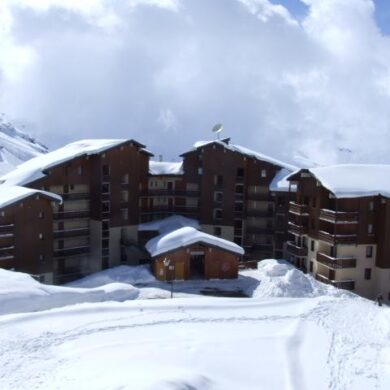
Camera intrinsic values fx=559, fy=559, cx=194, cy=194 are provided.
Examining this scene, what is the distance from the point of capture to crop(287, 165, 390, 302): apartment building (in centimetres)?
4328

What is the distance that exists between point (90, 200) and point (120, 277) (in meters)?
9.29

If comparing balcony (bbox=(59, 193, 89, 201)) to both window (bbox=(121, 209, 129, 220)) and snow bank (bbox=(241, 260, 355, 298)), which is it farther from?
snow bank (bbox=(241, 260, 355, 298))

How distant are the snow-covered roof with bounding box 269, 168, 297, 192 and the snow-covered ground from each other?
17.9 metres

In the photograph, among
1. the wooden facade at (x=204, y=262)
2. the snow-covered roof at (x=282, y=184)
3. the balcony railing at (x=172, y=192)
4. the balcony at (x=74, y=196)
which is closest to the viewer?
the wooden facade at (x=204, y=262)

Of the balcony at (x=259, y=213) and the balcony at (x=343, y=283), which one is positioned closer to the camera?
the balcony at (x=343, y=283)

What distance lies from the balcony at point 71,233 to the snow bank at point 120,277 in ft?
13.6

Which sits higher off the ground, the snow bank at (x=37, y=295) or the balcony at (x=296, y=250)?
the balcony at (x=296, y=250)

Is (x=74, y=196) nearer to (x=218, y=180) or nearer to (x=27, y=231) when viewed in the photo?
(x=27, y=231)

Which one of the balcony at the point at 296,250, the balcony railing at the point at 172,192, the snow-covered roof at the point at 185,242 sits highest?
the balcony railing at the point at 172,192

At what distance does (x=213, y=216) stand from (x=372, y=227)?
16876 millimetres

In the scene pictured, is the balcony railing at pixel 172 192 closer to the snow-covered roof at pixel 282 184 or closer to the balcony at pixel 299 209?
the snow-covered roof at pixel 282 184

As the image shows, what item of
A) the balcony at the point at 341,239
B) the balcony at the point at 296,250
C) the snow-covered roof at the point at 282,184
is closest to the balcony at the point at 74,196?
the snow-covered roof at the point at 282,184

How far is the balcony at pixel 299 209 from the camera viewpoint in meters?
47.6

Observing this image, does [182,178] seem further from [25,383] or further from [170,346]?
[25,383]
